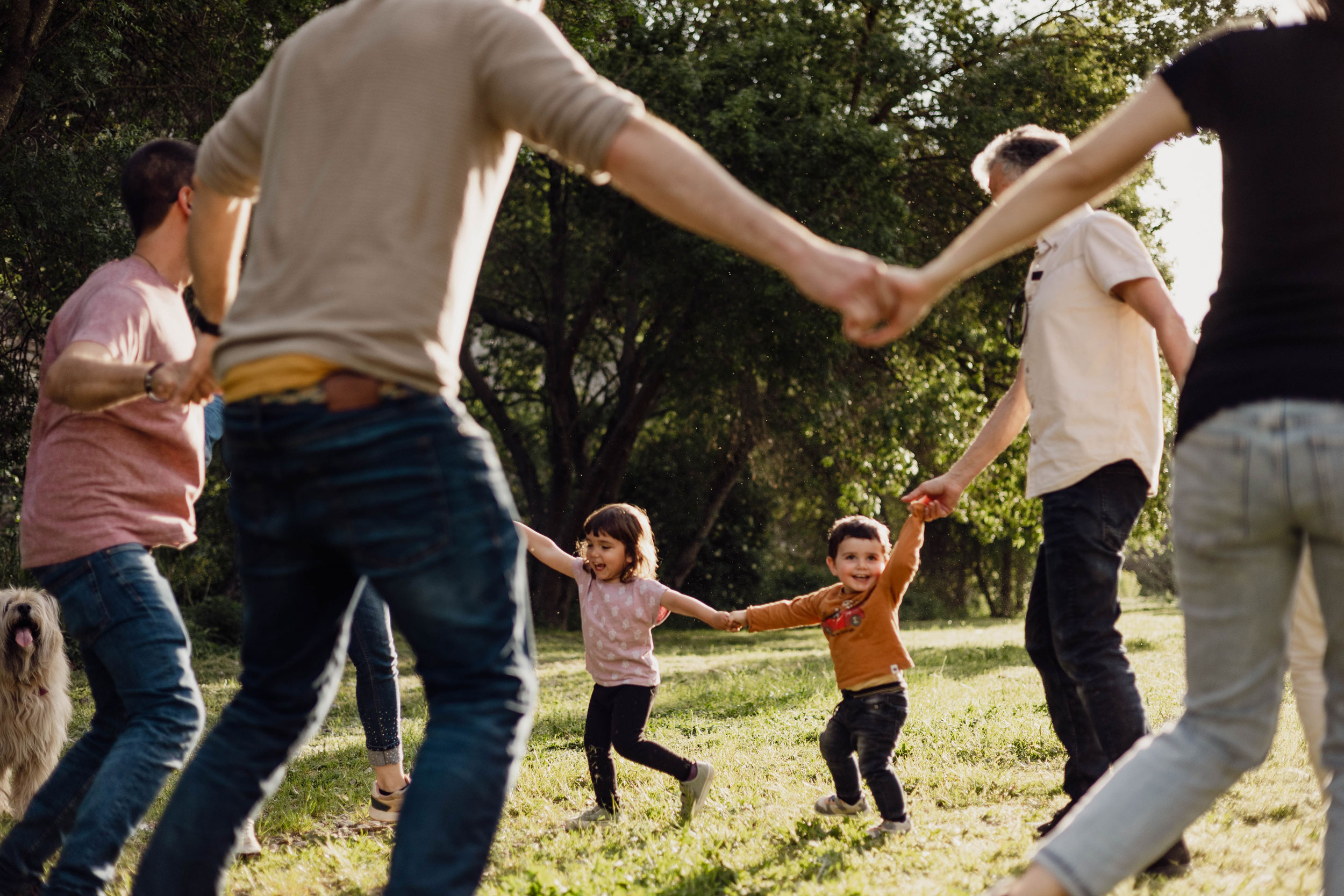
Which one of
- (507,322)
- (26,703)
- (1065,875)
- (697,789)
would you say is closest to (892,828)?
(697,789)

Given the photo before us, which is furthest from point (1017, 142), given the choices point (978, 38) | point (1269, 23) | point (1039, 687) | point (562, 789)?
point (978, 38)

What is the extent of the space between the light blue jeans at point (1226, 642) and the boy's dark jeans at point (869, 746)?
2.33 metres

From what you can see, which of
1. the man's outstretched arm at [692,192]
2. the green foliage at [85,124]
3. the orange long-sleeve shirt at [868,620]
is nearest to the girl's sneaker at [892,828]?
the orange long-sleeve shirt at [868,620]

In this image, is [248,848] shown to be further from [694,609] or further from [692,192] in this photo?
[692,192]

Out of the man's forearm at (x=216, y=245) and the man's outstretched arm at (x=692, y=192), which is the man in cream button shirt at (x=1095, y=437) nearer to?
the man's outstretched arm at (x=692, y=192)

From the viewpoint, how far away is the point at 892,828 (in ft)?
14.8

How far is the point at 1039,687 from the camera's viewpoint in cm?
1051

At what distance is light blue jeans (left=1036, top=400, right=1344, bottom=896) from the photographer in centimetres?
215

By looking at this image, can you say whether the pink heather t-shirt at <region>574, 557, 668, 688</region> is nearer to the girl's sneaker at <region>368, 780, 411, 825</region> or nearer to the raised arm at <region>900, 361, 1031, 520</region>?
the girl's sneaker at <region>368, 780, 411, 825</region>

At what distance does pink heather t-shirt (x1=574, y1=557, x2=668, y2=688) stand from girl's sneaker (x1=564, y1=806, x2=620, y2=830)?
1.74 feet

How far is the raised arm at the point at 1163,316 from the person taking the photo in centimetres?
355

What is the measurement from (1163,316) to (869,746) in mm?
2007

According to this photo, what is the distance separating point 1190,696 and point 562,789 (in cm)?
392

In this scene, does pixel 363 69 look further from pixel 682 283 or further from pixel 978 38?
pixel 978 38
